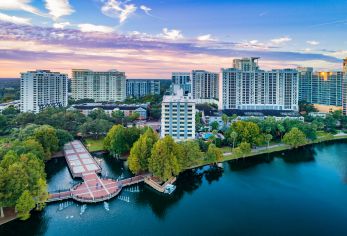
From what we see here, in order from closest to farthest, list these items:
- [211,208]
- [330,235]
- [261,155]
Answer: [330,235] < [211,208] < [261,155]

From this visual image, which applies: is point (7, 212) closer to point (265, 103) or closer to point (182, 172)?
point (182, 172)

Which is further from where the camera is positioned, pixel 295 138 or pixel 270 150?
pixel 295 138

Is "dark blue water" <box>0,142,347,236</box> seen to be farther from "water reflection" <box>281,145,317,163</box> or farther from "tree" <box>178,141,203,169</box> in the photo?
"water reflection" <box>281,145,317,163</box>

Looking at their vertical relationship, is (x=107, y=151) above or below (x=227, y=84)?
below

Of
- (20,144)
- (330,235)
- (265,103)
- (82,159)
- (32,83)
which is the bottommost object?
(330,235)

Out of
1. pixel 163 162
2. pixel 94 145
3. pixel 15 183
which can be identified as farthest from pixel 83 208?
pixel 94 145

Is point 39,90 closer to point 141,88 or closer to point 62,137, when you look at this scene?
point 62,137

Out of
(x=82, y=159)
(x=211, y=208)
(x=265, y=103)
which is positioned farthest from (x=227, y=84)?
(x=211, y=208)
